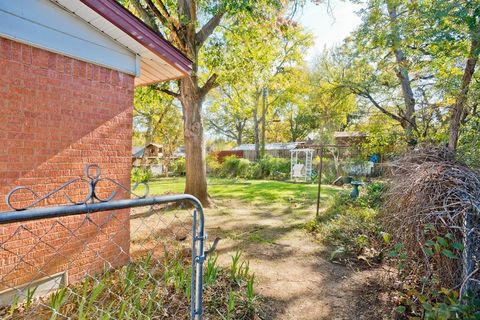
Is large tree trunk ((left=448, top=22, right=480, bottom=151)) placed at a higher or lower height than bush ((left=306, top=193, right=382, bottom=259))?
higher

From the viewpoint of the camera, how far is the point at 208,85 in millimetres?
8062

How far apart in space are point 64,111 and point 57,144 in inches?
16.9

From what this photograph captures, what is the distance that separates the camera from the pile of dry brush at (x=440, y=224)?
2.10m

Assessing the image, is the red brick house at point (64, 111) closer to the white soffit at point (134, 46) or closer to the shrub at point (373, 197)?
the white soffit at point (134, 46)

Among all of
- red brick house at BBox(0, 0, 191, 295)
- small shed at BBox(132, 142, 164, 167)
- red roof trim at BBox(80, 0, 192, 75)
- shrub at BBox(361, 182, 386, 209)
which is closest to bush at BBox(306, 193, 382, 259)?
shrub at BBox(361, 182, 386, 209)

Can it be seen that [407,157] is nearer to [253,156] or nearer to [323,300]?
[323,300]

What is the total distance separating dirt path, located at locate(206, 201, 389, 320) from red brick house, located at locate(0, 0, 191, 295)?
218 centimetres

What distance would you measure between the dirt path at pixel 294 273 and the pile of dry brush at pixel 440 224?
2.58 feet

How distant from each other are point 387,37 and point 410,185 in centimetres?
410

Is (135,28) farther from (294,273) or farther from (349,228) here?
(349,228)

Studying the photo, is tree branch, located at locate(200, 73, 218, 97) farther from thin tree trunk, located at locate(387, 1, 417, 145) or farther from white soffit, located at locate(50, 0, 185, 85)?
thin tree trunk, located at locate(387, 1, 417, 145)

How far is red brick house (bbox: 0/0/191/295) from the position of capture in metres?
2.93

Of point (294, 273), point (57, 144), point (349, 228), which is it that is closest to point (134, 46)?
point (57, 144)

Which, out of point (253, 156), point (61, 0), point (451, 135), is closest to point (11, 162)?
point (61, 0)
